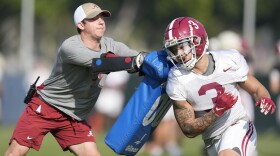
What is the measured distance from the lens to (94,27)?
8703 millimetres

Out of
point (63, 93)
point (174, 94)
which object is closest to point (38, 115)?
point (63, 93)

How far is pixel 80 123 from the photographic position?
9172 mm

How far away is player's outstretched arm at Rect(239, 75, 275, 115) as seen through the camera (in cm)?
794

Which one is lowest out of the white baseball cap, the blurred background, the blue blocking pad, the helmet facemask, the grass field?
the blurred background

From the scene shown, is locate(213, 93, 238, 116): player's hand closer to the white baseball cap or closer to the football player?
the football player

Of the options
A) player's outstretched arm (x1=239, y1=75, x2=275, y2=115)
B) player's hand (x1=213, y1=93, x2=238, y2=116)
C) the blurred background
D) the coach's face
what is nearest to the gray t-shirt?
the coach's face

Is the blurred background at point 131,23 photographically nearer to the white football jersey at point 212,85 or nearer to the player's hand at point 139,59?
the player's hand at point 139,59

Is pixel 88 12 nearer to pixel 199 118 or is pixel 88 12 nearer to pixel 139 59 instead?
pixel 139 59

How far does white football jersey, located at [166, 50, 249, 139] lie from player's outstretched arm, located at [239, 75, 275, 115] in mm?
115

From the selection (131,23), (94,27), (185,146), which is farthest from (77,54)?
(131,23)

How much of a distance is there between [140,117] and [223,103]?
3.72 feet

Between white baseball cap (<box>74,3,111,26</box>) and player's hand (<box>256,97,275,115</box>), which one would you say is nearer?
player's hand (<box>256,97,275,115</box>)

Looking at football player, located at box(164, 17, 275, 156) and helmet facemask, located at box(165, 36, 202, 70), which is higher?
helmet facemask, located at box(165, 36, 202, 70)

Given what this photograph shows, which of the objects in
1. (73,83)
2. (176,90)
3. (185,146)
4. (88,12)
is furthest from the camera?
(185,146)
